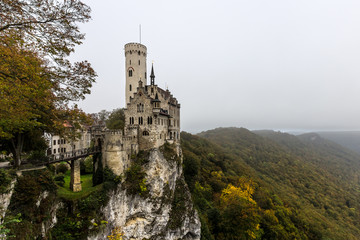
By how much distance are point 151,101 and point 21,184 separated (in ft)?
68.8

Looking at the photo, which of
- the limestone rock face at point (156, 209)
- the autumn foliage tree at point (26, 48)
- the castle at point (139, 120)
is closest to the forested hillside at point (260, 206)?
the limestone rock face at point (156, 209)

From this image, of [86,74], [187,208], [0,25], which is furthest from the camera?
[187,208]

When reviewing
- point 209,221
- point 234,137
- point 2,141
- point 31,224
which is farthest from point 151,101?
point 234,137

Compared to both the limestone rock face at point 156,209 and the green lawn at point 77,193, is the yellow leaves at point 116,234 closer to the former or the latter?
the limestone rock face at point 156,209

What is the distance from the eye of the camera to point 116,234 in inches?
1038

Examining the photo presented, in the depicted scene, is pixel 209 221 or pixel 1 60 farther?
pixel 209 221

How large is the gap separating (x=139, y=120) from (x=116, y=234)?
60.0 ft

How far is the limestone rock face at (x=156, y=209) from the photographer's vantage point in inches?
1089

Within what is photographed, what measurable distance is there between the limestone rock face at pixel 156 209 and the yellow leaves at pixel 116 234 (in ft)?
1.69

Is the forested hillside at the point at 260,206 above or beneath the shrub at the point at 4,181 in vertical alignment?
beneath

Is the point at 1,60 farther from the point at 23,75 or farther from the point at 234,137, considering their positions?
the point at 234,137

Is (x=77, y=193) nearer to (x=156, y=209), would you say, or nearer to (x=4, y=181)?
(x=4, y=181)

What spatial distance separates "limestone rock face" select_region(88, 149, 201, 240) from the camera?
1089 inches

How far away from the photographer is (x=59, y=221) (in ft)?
66.8
